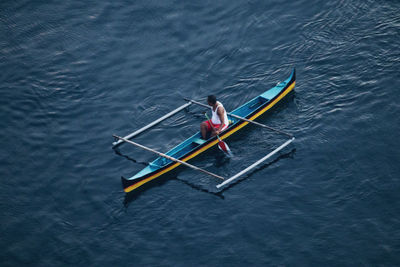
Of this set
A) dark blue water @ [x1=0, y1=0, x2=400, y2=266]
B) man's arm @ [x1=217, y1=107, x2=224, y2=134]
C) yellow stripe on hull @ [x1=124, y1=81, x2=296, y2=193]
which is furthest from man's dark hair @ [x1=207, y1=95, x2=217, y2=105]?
dark blue water @ [x1=0, y1=0, x2=400, y2=266]

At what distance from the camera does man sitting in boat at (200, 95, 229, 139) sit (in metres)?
23.0

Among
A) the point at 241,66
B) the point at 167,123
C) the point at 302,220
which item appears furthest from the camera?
the point at 241,66

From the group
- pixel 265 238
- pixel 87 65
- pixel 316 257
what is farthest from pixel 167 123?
pixel 316 257

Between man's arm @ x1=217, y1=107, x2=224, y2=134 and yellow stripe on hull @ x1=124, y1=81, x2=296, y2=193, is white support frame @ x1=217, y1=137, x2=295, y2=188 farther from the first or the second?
man's arm @ x1=217, y1=107, x2=224, y2=134

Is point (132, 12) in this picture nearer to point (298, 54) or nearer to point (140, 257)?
point (298, 54)

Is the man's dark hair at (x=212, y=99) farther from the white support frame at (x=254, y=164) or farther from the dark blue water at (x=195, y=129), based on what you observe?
the white support frame at (x=254, y=164)

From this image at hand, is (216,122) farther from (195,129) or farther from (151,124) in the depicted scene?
(151,124)

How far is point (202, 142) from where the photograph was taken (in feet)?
75.7

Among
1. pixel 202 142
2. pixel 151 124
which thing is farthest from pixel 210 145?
pixel 151 124

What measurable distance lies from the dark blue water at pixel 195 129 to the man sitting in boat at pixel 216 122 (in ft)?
3.45

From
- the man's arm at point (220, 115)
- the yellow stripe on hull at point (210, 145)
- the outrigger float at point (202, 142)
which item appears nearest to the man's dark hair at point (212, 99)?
the man's arm at point (220, 115)

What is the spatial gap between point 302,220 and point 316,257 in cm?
174

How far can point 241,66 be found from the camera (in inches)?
1096

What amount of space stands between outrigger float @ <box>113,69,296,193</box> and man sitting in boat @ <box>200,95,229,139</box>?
0.28 m
